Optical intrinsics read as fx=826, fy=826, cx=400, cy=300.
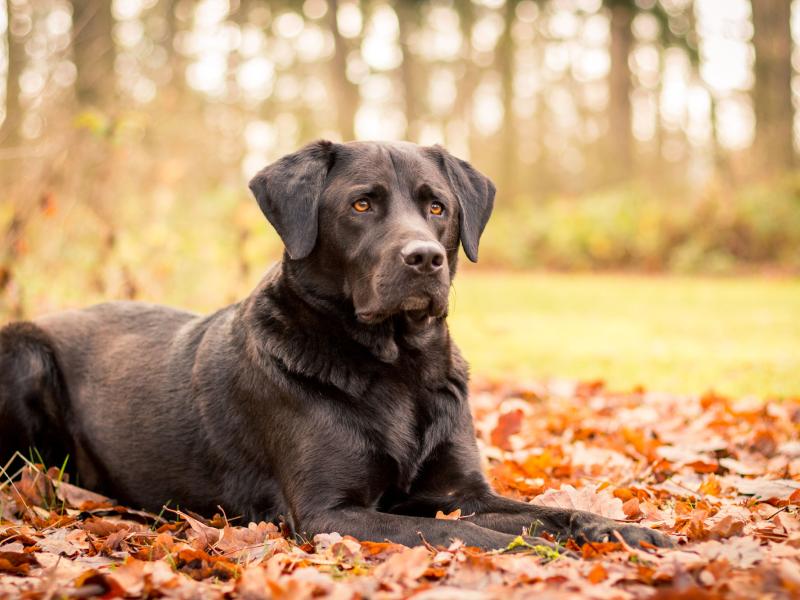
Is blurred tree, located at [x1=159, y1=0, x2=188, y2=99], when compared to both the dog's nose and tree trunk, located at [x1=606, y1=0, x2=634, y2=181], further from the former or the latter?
the dog's nose

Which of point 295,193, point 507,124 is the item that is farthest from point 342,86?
point 295,193

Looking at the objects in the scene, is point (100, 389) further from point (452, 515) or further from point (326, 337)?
point (452, 515)

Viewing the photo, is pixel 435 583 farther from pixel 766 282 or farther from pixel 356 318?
pixel 766 282

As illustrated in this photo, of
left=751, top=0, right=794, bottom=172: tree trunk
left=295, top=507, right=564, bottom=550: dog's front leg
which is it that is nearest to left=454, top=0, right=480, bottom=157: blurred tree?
left=751, top=0, right=794, bottom=172: tree trunk

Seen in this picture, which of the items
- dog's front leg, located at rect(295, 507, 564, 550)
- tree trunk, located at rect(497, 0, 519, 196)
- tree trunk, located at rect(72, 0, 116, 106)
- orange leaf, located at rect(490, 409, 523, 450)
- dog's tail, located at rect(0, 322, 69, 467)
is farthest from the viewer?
tree trunk, located at rect(497, 0, 519, 196)

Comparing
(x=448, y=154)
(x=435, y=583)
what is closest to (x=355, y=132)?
(x=448, y=154)

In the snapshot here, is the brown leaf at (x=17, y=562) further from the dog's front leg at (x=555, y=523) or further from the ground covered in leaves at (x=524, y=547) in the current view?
the dog's front leg at (x=555, y=523)

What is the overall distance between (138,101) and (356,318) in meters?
7.64

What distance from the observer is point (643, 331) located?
1037 centimetres

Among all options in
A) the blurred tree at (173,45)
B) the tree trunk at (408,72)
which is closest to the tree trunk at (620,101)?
the tree trunk at (408,72)

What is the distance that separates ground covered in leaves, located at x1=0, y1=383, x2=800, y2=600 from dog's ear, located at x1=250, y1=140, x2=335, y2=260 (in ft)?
3.95

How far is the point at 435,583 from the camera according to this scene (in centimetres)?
242

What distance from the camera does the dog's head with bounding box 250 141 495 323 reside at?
10.9 feet

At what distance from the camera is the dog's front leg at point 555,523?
2.79 meters
